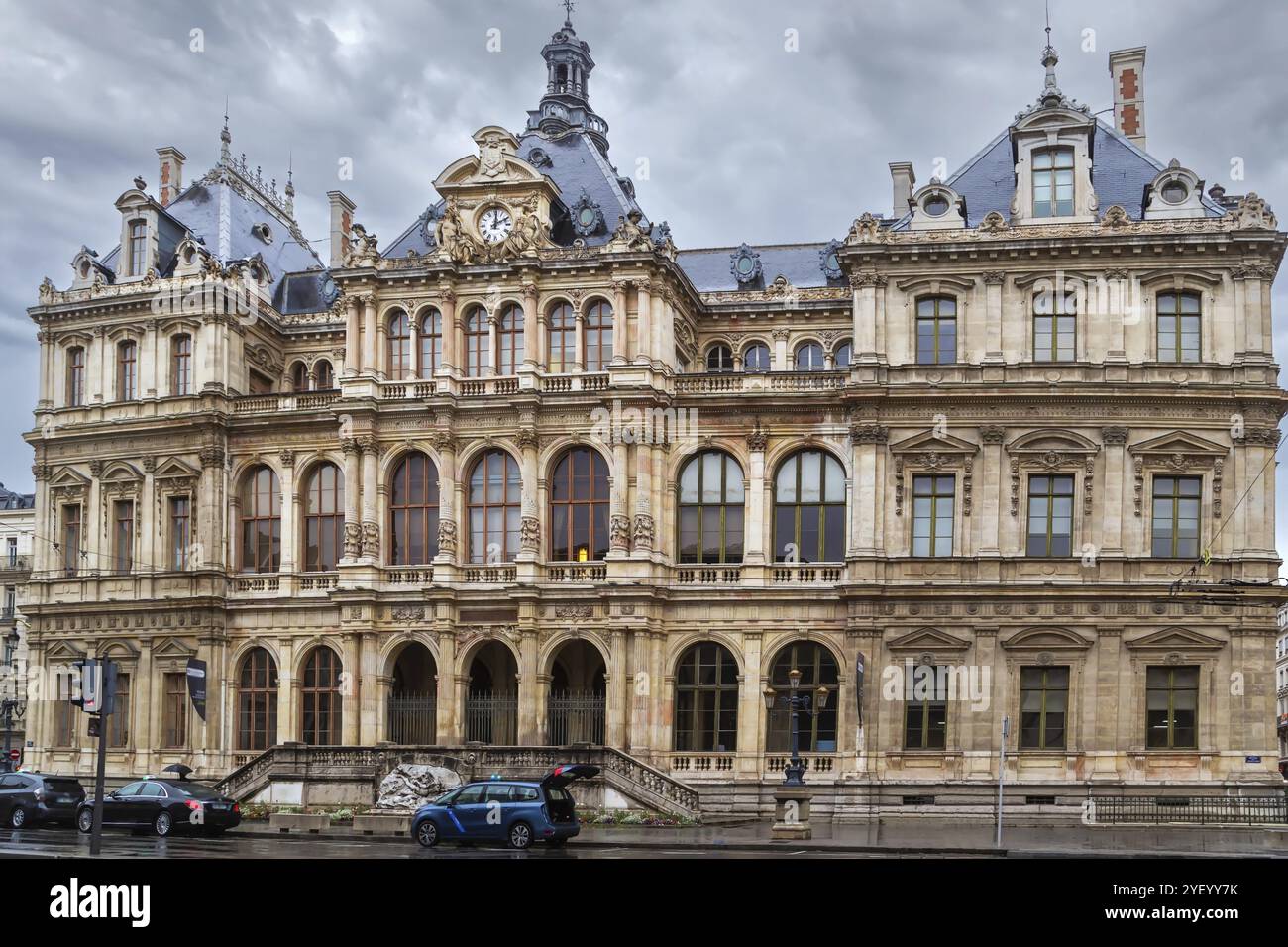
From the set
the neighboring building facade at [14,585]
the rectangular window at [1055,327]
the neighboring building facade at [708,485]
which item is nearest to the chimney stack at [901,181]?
the neighboring building facade at [708,485]

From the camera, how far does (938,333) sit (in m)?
42.8

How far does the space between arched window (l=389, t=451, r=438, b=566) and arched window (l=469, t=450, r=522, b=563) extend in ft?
4.41

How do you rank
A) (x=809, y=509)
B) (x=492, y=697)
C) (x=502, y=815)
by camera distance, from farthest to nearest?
1. (x=492, y=697)
2. (x=809, y=509)
3. (x=502, y=815)

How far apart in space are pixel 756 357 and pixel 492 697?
14590mm

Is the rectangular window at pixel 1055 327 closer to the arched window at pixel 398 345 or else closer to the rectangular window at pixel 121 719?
the arched window at pixel 398 345

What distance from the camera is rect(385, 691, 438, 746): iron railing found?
44.9 meters

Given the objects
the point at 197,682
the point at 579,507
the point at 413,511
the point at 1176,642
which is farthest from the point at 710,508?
the point at 197,682

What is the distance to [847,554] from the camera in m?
42.4

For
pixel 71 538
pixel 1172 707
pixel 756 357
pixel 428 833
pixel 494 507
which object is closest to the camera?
pixel 428 833

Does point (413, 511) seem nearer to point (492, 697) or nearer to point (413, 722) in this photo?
point (492, 697)

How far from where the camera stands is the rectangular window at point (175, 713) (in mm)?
47438


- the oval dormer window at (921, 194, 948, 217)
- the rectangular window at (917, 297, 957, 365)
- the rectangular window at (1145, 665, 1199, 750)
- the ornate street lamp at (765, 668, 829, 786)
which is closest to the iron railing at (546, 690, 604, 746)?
the ornate street lamp at (765, 668, 829, 786)

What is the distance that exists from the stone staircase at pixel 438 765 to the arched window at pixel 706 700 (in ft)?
9.32
